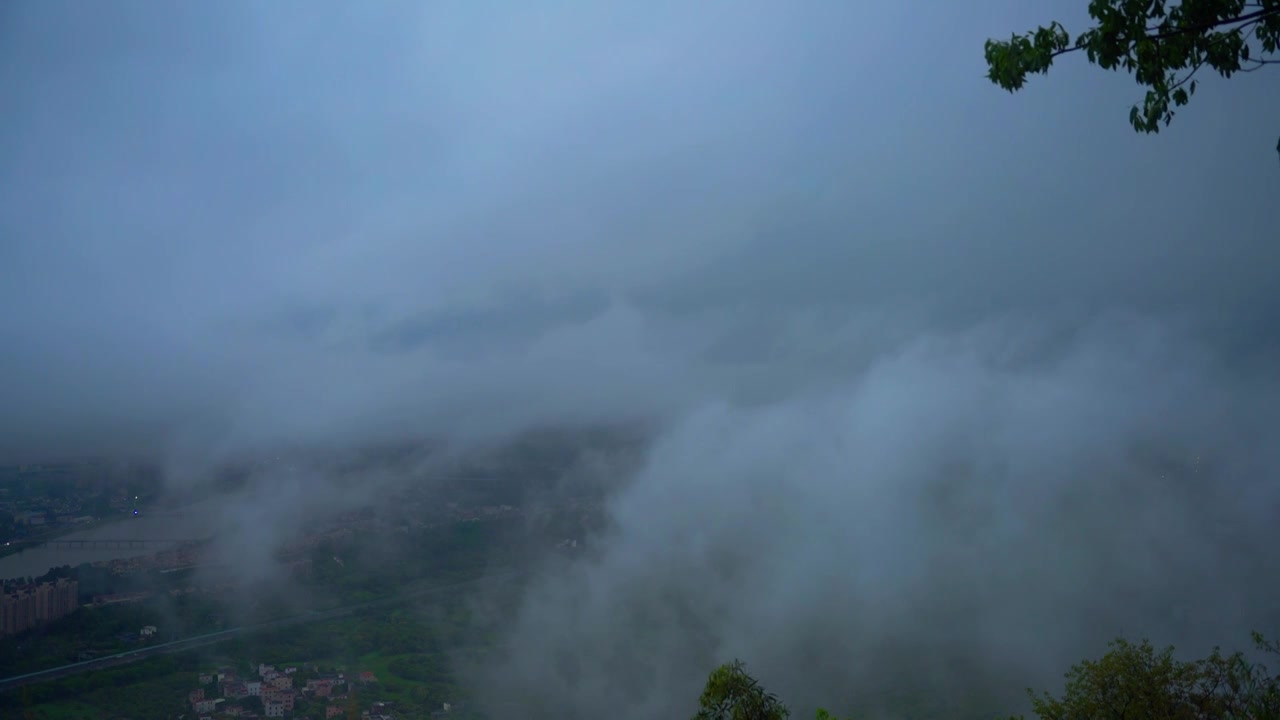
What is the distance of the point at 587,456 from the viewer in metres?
58.4

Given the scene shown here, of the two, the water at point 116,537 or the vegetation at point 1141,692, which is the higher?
the water at point 116,537

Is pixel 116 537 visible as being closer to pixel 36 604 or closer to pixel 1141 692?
pixel 36 604

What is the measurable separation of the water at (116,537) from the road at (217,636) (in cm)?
400

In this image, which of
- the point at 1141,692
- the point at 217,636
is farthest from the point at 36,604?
the point at 1141,692

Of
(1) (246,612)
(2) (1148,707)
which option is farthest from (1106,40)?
(1) (246,612)

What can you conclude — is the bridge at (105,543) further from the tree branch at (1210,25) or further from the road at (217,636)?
the tree branch at (1210,25)

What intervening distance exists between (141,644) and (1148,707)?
117ft

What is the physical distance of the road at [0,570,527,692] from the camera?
27.2m

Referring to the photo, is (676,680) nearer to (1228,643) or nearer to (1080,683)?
(1228,643)

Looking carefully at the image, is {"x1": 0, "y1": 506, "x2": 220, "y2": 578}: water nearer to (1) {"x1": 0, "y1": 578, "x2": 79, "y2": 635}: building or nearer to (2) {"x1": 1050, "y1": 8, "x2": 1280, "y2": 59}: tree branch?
(1) {"x1": 0, "y1": 578, "x2": 79, "y2": 635}: building

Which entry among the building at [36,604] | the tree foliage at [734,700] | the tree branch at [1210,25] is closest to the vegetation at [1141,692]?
the tree foliage at [734,700]

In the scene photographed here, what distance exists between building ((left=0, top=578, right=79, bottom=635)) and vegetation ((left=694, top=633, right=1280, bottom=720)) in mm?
29579

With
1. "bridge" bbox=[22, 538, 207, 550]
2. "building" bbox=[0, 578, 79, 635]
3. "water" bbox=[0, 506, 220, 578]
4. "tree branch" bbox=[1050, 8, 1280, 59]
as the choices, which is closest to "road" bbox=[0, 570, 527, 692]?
"building" bbox=[0, 578, 79, 635]

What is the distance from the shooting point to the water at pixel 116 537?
2947cm
